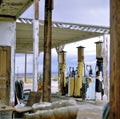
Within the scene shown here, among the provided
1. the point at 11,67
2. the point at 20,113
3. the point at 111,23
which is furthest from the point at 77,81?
the point at 111,23

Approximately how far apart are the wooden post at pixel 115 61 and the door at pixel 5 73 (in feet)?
27.1

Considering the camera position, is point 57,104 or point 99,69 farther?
point 99,69

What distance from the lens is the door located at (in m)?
10.2

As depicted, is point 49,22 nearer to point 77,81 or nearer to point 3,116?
point 3,116

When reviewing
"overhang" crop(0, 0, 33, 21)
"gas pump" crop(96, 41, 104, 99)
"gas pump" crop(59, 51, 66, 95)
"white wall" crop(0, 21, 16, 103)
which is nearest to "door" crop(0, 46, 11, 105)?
"white wall" crop(0, 21, 16, 103)

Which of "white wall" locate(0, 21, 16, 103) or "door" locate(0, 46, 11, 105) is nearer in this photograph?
"door" locate(0, 46, 11, 105)

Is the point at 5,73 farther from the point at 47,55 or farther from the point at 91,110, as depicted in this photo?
the point at 47,55

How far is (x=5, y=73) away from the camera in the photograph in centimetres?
1030

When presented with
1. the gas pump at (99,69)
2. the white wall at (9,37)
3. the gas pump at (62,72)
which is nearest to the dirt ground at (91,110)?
the gas pump at (99,69)

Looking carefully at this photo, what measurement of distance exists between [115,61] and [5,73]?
8.38 metres

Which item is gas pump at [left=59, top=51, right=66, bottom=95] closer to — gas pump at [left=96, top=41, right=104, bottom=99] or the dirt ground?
gas pump at [left=96, top=41, right=104, bottom=99]

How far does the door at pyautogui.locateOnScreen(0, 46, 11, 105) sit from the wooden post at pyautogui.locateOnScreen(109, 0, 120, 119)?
8249 millimetres

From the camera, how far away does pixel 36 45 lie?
33.0ft

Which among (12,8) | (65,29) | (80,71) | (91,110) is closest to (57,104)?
(12,8)
